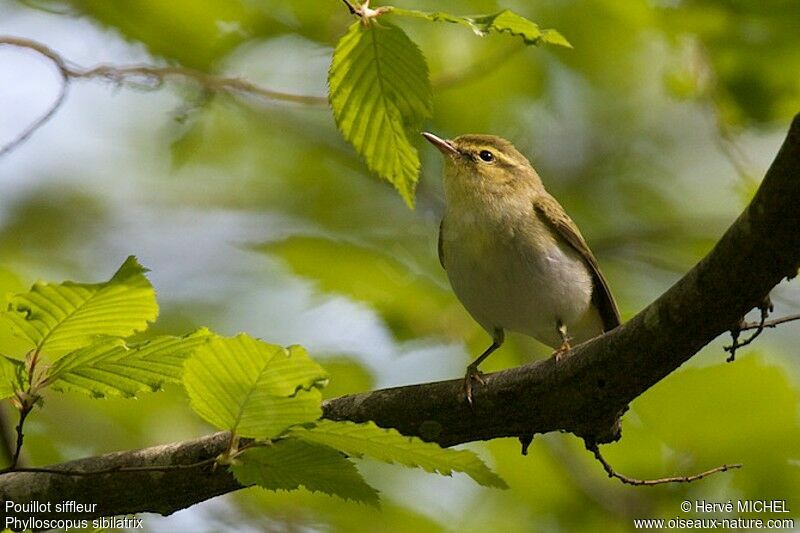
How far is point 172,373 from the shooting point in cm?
264

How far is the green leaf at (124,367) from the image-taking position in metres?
2.56

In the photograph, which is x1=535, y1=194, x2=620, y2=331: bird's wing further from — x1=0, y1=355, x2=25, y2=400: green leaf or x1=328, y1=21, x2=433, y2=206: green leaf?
x1=0, y1=355, x2=25, y2=400: green leaf

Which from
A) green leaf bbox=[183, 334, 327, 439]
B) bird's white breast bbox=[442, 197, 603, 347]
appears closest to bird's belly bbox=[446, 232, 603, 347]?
bird's white breast bbox=[442, 197, 603, 347]

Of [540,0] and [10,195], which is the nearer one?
[540,0]

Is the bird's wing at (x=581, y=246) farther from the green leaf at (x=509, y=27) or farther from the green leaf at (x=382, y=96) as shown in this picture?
the green leaf at (x=509, y=27)

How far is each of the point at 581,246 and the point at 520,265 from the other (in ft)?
1.14

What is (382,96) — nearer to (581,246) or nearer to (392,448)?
(392,448)

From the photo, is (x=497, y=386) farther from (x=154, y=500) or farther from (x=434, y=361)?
(x=434, y=361)

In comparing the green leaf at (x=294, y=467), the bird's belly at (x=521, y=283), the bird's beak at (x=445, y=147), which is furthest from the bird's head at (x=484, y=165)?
the green leaf at (x=294, y=467)

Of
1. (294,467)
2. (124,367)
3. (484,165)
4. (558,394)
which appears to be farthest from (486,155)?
(294,467)

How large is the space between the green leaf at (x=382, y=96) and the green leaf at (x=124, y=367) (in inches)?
29.5

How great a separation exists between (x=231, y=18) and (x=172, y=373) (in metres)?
4.13

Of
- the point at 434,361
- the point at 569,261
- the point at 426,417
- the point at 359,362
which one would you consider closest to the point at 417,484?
the point at 434,361

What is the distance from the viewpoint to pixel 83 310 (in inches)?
93.6
